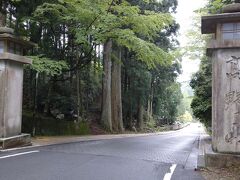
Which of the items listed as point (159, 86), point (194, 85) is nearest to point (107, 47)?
point (194, 85)

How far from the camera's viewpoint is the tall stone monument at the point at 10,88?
1217 cm

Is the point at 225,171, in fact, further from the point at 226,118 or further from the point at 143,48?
the point at 143,48

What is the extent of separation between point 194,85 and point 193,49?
2605mm

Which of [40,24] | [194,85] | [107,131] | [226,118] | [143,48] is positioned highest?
[40,24]

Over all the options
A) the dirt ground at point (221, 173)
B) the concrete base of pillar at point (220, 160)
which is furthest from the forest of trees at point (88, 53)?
the dirt ground at point (221, 173)

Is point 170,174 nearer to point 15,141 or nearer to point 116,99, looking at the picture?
point 15,141

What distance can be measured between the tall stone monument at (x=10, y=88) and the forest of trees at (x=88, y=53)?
1.95m

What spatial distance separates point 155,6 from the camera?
95.6 feet

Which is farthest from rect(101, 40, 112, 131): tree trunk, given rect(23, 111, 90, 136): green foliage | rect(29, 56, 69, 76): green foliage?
rect(29, 56, 69, 76): green foliage

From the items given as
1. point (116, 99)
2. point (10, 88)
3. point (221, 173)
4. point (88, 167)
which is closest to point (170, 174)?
point (221, 173)

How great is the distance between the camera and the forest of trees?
1648 cm

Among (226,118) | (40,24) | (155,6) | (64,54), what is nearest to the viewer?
(226,118)

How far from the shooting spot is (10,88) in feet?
41.2

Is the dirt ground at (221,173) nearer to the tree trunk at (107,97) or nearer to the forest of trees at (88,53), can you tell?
the forest of trees at (88,53)
